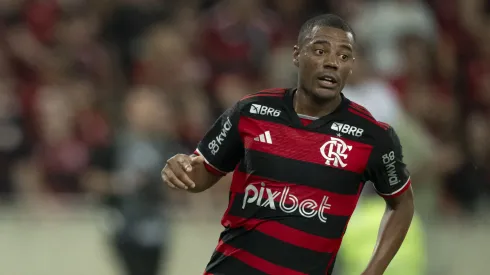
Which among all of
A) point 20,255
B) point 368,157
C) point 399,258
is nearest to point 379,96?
point 399,258

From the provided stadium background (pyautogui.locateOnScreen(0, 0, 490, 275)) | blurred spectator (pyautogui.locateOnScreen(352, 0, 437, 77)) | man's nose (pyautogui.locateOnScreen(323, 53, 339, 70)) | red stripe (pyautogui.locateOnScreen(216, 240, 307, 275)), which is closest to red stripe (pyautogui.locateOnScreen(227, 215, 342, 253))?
red stripe (pyautogui.locateOnScreen(216, 240, 307, 275))

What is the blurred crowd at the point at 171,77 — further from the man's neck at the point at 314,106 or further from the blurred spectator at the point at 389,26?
the man's neck at the point at 314,106

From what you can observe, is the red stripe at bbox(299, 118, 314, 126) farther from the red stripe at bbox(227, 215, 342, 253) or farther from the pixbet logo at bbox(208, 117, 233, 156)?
the red stripe at bbox(227, 215, 342, 253)

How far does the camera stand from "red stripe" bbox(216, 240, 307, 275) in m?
4.49

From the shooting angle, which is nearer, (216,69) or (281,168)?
(281,168)

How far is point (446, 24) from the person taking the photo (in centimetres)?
1043

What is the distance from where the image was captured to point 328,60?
455 centimetres

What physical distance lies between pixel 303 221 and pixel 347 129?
17.4 inches

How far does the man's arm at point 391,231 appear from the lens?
461 cm

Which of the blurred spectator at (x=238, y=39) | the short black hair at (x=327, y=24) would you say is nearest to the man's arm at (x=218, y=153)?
the short black hair at (x=327, y=24)

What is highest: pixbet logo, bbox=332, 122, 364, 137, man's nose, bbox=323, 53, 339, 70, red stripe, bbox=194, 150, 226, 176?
man's nose, bbox=323, 53, 339, 70

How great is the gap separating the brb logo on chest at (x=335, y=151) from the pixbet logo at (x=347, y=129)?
50 mm

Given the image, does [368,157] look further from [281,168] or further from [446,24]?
[446,24]

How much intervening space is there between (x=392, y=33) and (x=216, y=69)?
1.79 meters
